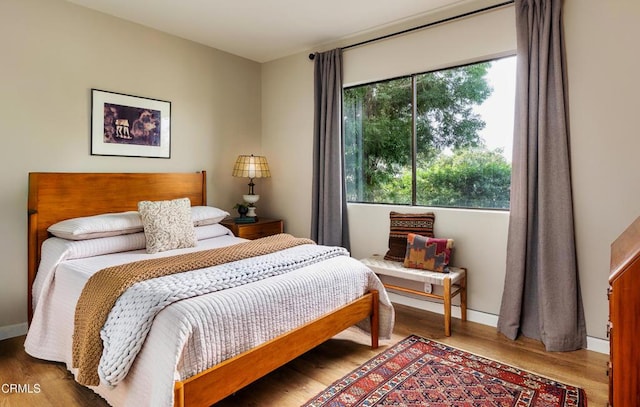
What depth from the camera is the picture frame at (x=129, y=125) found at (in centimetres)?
316

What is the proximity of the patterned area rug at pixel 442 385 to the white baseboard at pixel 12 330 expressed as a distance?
91.9 inches

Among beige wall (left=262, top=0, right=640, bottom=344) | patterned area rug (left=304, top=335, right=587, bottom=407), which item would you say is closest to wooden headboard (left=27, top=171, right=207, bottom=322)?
patterned area rug (left=304, top=335, right=587, bottom=407)

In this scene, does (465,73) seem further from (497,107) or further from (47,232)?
(47,232)

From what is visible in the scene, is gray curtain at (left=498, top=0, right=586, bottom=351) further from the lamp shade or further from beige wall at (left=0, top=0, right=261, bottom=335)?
beige wall at (left=0, top=0, right=261, bottom=335)

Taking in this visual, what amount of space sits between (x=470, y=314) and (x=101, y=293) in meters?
2.68

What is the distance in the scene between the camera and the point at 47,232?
2.80 meters

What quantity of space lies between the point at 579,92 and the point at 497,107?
56 centimetres

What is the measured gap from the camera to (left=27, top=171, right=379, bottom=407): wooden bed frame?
166cm

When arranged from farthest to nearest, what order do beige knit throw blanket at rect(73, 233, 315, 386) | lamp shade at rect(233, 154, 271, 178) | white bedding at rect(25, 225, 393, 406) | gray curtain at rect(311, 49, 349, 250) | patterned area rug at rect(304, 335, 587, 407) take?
lamp shade at rect(233, 154, 271, 178) < gray curtain at rect(311, 49, 349, 250) < patterned area rug at rect(304, 335, 587, 407) < beige knit throw blanket at rect(73, 233, 315, 386) < white bedding at rect(25, 225, 393, 406)

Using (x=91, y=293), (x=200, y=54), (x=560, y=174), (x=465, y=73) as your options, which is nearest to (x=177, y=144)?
(x=200, y=54)

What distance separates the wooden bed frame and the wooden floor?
0.69 ft

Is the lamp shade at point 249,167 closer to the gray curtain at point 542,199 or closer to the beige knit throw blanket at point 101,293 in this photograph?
the beige knit throw blanket at point 101,293

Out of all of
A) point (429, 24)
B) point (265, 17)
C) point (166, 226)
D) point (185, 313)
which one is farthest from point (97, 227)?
point (429, 24)

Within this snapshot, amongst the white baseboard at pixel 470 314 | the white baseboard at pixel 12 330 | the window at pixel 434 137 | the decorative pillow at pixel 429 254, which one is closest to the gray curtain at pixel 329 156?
the window at pixel 434 137
